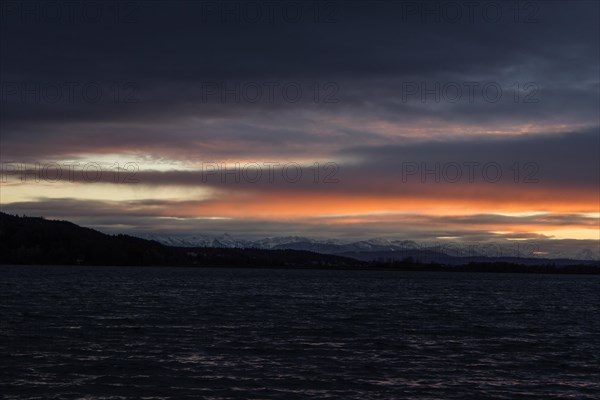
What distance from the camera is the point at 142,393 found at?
31.9m

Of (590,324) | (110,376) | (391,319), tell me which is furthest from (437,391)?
(590,324)

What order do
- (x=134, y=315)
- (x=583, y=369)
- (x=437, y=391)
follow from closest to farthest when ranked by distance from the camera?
(x=437, y=391), (x=583, y=369), (x=134, y=315)

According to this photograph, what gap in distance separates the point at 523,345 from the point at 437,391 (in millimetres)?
22719

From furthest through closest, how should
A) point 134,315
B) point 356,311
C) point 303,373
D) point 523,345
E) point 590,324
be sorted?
point 356,311
point 590,324
point 134,315
point 523,345
point 303,373

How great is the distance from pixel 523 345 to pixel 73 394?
35.0 meters

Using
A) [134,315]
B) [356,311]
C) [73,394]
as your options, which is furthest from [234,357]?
[356,311]

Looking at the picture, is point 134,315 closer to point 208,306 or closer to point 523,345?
point 208,306

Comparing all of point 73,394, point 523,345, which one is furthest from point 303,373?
point 523,345

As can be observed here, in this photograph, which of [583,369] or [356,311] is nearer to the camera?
[583,369]

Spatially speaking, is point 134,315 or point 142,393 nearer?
point 142,393

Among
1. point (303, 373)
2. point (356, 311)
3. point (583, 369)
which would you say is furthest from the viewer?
point (356, 311)

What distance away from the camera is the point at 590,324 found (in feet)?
250

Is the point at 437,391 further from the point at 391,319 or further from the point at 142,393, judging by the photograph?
the point at 391,319

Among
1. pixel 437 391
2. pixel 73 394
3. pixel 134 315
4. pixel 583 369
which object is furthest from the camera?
pixel 134 315
